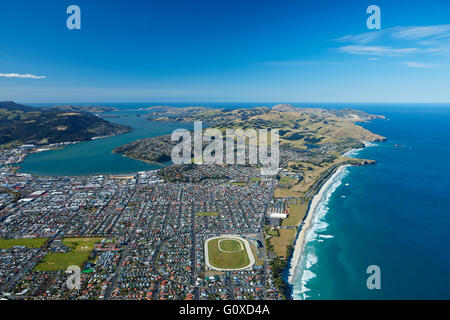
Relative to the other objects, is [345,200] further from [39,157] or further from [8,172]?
[39,157]

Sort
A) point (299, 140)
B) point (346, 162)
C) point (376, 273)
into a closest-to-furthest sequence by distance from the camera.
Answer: point (376, 273), point (346, 162), point (299, 140)

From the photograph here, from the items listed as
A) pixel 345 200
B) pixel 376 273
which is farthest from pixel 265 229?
pixel 345 200

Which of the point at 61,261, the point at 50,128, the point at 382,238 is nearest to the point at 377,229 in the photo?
the point at 382,238

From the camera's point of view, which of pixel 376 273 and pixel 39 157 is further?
pixel 39 157

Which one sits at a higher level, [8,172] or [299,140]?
[299,140]

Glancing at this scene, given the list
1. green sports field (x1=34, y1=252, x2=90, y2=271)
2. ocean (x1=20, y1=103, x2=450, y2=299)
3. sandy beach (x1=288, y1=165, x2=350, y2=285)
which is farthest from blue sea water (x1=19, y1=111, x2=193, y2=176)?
sandy beach (x1=288, y1=165, x2=350, y2=285)

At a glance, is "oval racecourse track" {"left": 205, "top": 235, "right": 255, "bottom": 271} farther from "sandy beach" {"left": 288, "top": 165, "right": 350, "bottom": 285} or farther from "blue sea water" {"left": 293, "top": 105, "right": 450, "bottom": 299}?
"blue sea water" {"left": 293, "top": 105, "right": 450, "bottom": 299}
